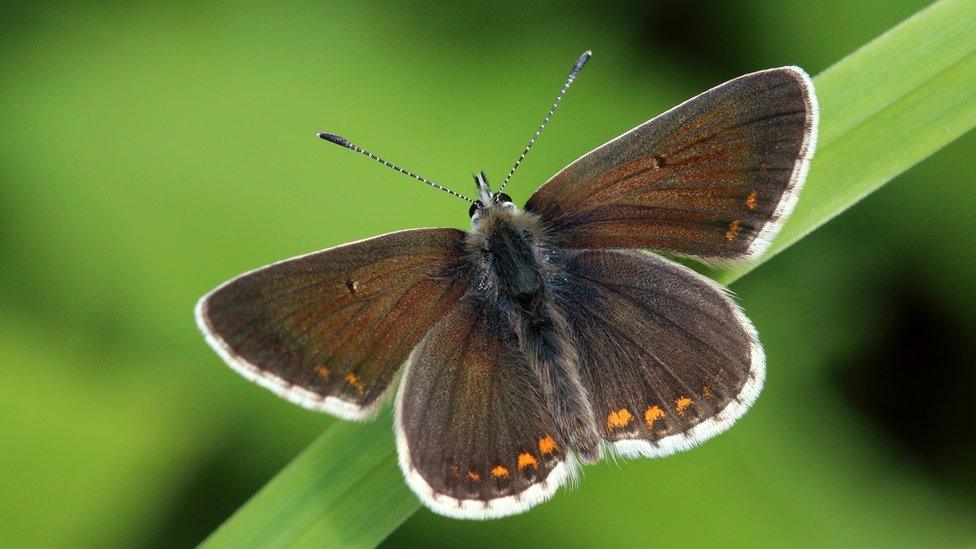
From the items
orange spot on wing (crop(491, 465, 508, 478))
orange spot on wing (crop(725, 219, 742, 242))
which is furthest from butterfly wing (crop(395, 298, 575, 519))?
orange spot on wing (crop(725, 219, 742, 242))

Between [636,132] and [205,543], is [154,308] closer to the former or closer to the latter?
[205,543]

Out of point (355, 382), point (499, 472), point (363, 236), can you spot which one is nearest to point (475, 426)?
point (499, 472)

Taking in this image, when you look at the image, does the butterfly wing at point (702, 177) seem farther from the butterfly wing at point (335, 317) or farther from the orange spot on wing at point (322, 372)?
the orange spot on wing at point (322, 372)

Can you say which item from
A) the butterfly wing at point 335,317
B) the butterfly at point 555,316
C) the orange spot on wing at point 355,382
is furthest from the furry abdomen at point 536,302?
the orange spot on wing at point 355,382

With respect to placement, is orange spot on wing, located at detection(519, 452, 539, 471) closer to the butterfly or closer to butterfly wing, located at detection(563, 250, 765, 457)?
the butterfly

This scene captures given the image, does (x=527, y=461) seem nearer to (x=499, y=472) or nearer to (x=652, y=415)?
(x=499, y=472)

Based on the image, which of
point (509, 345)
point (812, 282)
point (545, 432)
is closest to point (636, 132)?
point (509, 345)
